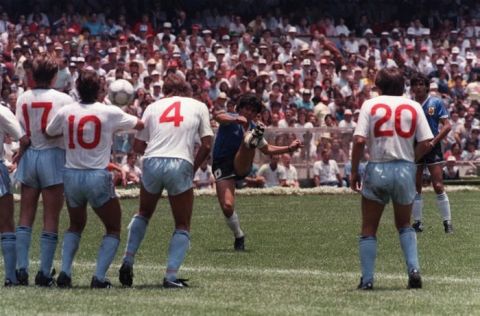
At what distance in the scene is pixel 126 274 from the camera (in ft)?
39.4

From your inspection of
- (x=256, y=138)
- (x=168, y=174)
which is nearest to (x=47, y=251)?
(x=168, y=174)

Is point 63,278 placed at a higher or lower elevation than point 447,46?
lower

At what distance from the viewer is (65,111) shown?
38.4 ft

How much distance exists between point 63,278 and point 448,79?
26.2 metres

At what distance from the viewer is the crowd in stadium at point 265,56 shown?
99.5ft

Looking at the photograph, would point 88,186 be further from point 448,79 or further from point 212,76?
point 448,79

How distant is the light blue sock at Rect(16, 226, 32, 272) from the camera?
12.1 metres

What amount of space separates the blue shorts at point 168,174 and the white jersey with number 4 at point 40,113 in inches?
33.8

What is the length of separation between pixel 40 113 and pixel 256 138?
4.04 metres

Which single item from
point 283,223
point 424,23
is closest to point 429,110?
point 283,223

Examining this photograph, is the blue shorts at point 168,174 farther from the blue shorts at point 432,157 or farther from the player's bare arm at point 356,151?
the blue shorts at point 432,157

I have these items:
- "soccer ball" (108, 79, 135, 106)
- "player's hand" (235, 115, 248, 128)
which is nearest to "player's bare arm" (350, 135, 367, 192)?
"player's hand" (235, 115, 248, 128)

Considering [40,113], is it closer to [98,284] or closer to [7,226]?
[7,226]

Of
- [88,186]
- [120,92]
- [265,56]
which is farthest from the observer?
[265,56]
